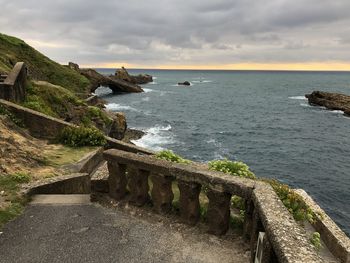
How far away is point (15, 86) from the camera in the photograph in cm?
1614

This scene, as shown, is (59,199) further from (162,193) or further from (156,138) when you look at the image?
(156,138)

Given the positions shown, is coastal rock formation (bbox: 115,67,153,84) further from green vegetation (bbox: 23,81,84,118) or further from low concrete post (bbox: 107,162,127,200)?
low concrete post (bbox: 107,162,127,200)

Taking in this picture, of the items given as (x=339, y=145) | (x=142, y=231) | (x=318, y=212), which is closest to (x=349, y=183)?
(x=339, y=145)

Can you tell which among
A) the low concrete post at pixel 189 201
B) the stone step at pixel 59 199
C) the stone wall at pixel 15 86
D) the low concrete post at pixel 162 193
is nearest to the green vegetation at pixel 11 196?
the stone step at pixel 59 199

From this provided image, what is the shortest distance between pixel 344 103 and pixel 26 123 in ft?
248

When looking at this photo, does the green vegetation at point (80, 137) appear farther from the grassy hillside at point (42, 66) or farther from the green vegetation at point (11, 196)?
the grassy hillside at point (42, 66)

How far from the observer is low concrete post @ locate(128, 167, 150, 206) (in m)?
6.72

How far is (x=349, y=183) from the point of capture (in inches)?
1206

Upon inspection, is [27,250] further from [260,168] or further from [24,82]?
[260,168]

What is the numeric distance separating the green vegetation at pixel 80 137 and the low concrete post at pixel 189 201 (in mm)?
6743

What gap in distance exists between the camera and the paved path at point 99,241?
17.6 ft

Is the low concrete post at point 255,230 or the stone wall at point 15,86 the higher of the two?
the stone wall at point 15,86

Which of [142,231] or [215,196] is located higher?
[215,196]

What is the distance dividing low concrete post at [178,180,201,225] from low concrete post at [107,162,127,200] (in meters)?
1.49
